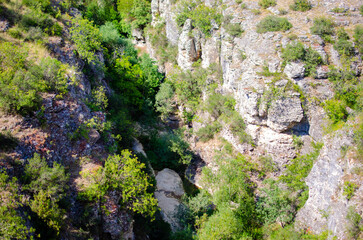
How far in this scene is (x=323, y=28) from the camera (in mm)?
30141

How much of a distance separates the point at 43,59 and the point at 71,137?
8.13 metres

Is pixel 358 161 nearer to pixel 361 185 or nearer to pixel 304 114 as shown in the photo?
pixel 361 185

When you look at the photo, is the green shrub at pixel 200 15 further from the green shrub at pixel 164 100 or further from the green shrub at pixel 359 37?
the green shrub at pixel 359 37

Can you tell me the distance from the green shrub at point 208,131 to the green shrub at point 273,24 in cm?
1383

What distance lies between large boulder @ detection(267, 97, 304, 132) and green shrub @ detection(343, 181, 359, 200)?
1082cm

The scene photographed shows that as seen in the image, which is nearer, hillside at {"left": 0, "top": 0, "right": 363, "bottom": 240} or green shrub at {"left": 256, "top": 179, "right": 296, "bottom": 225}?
hillside at {"left": 0, "top": 0, "right": 363, "bottom": 240}

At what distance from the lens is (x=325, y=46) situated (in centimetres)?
2991

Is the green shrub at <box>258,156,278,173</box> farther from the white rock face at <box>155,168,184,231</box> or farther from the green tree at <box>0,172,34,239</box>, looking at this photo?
the green tree at <box>0,172,34,239</box>

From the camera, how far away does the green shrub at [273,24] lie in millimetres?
32344

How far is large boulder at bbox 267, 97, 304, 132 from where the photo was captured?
92.9 ft

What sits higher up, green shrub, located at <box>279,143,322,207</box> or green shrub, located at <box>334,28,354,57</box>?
green shrub, located at <box>334,28,354,57</box>

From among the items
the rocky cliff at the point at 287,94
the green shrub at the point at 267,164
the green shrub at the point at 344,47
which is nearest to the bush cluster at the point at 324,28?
the rocky cliff at the point at 287,94

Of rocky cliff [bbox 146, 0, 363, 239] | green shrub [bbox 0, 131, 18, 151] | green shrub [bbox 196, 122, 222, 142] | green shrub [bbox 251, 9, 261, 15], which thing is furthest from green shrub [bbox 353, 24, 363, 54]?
green shrub [bbox 0, 131, 18, 151]

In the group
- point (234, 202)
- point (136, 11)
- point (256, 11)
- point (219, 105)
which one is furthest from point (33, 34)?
point (136, 11)
